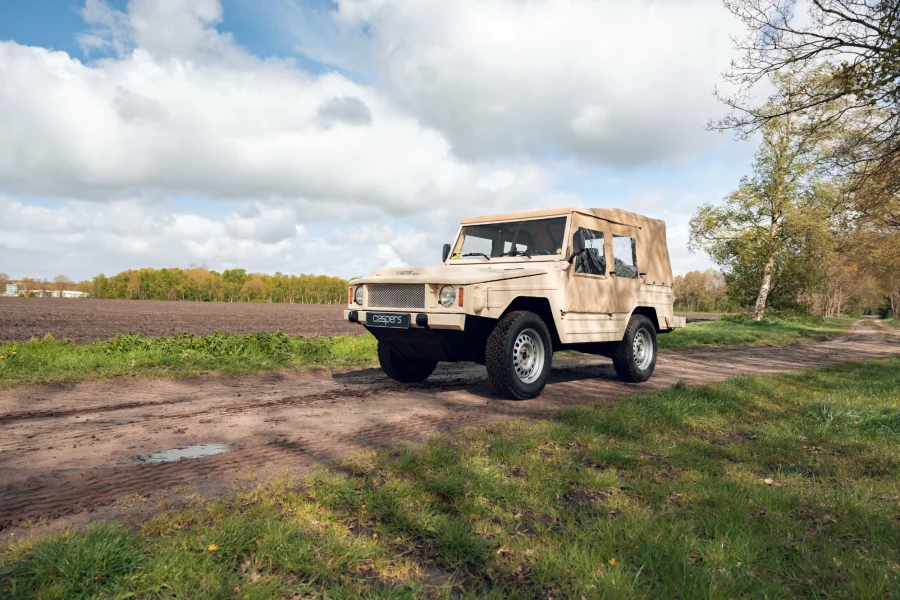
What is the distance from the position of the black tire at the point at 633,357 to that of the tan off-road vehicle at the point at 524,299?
0.02m

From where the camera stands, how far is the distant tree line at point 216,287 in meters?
113

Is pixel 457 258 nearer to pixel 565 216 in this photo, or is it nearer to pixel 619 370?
pixel 565 216

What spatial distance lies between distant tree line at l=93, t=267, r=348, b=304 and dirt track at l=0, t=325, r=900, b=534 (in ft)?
346

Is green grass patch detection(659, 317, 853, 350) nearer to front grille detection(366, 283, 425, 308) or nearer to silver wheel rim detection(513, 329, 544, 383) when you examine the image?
silver wheel rim detection(513, 329, 544, 383)

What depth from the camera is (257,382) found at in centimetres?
783

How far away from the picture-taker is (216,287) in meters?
113

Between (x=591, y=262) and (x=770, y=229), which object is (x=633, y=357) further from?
(x=770, y=229)

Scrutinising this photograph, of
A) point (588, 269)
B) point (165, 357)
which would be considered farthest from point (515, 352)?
point (165, 357)

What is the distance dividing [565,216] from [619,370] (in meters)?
2.66

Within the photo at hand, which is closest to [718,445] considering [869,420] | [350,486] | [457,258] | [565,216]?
[869,420]

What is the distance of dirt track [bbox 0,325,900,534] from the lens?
3287 mm

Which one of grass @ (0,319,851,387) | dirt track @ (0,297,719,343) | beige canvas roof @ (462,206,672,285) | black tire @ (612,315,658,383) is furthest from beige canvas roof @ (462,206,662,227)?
dirt track @ (0,297,719,343)

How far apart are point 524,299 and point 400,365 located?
2.13m

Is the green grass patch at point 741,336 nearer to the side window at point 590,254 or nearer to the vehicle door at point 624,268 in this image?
the vehicle door at point 624,268
